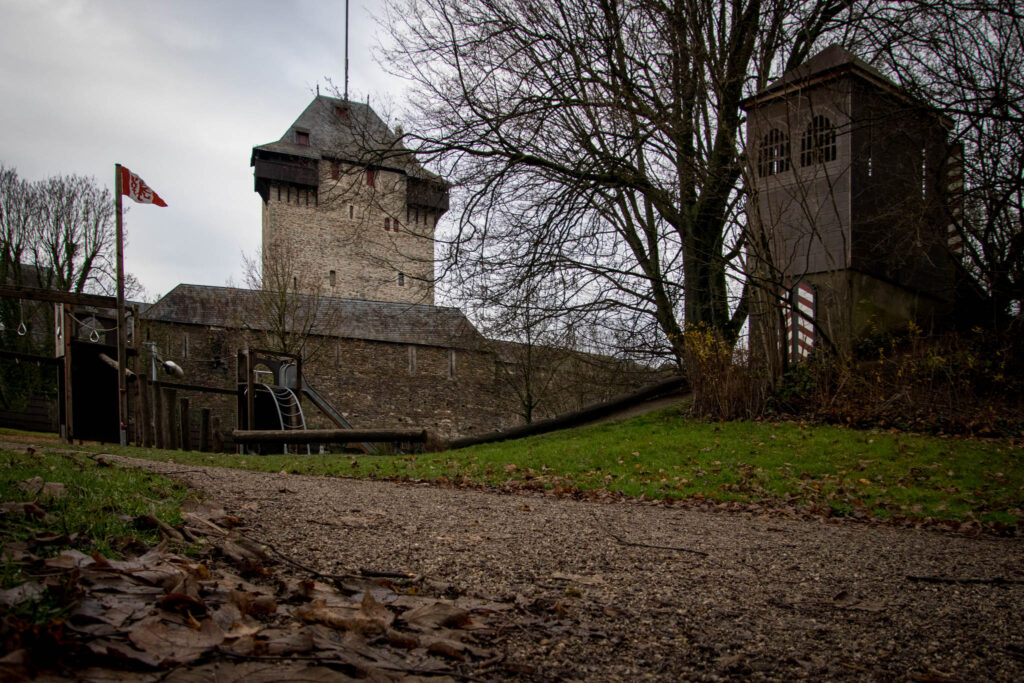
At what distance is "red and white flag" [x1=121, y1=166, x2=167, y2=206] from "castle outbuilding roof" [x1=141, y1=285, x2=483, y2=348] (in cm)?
2065

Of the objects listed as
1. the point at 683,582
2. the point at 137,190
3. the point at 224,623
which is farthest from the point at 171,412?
the point at 224,623

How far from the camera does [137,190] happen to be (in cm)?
1279

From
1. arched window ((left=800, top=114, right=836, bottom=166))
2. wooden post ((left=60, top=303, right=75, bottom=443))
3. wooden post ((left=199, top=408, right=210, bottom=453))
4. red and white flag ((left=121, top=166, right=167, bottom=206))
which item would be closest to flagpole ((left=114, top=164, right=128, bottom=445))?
red and white flag ((left=121, top=166, right=167, bottom=206))

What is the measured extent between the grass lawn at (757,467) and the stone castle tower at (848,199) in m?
3.34

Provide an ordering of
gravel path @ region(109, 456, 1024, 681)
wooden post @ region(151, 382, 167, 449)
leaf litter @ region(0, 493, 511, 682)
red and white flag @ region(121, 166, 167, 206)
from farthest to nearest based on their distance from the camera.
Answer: wooden post @ region(151, 382, 167, 449) < red and white flag @ region(121, 166, 167, 206) < gravel path @ region(109, 456, 1024, 681) < leaf litter @ region(0, 493, 511, 682)

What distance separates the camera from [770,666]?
2.76 meters

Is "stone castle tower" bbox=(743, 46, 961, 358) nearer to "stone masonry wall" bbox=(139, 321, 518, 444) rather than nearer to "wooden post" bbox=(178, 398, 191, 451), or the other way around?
"wooden post" bbox=(178, 398, 191, 451)

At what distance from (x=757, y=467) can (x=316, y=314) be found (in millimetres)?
29447

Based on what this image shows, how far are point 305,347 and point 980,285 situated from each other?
90.4 ft

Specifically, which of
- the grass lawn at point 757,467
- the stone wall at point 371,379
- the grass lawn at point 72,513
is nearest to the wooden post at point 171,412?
the grass lawn at point 757,467

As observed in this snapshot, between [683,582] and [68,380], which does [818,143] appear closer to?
[683,582]

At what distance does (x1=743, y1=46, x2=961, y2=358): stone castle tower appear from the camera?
13789 mm

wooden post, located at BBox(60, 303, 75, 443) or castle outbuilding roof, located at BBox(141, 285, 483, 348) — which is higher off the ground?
castle outbuilding roof, located at BBox(141, 285, 483, 348)

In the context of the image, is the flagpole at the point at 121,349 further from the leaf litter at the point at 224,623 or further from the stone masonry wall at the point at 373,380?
the stone masonry wall at the point at 373,380
